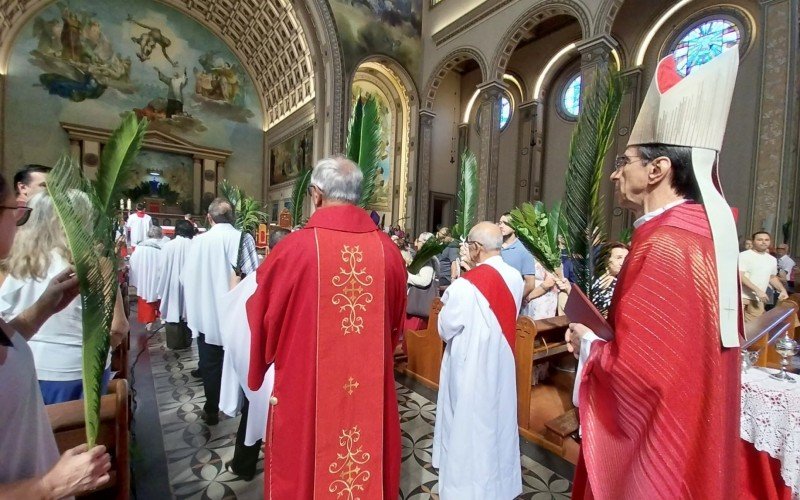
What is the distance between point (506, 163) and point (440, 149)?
3.09 meters

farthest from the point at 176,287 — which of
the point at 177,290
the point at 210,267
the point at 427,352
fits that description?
the point at 427,352

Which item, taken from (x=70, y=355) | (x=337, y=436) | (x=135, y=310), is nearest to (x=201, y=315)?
(x=70, y=355)

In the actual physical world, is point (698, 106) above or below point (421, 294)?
above

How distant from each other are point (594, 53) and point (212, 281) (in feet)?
34.2

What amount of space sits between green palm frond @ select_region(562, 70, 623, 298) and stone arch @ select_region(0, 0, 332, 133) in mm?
13097

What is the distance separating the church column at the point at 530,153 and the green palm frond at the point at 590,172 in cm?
1310

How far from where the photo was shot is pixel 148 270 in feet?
20.4

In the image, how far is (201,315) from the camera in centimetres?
341

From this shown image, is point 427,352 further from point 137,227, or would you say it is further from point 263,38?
point 263,38

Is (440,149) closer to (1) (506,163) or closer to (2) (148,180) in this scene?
(1) (506,163)

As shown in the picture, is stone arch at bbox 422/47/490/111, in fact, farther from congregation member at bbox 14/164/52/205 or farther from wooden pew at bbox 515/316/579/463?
congregation member at bbox 14/164/52/205

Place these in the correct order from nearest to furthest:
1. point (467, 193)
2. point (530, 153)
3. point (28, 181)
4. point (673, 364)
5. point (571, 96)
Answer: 1. point (673, 364)
2. point (28, 181)
3. point (467, 193)
4. point (571, 96)
5. point (530, 153)

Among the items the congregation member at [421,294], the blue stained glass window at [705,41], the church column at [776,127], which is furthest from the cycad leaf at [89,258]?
the blue stained glass window at [705,41]

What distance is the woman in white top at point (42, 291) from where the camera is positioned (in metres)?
1.50
